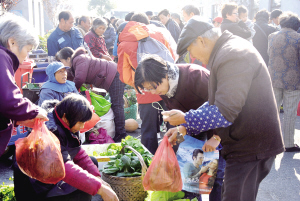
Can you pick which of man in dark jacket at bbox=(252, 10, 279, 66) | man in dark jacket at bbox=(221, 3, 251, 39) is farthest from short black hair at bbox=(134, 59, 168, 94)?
man in dark jacket at bbox=(252, 10, 279, 66)

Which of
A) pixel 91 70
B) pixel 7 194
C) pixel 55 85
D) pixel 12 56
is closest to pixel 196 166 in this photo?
pixel 12 56

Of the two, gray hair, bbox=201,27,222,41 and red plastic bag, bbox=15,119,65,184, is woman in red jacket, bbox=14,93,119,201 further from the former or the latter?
gray hair, bbox=201,27,222,41

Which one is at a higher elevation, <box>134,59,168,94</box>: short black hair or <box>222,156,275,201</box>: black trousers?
<box>134,59,168,94</box>: short black hair

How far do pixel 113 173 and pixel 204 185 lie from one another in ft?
3.25

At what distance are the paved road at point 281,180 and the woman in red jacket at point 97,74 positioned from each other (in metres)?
1.58

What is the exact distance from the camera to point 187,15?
5547 mm

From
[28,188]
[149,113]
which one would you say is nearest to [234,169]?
[28,188]

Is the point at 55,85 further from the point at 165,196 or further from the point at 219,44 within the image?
the point at 219,44

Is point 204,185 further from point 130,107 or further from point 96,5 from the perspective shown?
point 96,5

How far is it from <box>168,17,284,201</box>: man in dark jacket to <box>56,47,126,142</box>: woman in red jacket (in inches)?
111

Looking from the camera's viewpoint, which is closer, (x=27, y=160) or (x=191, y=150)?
(x=27, y=160)

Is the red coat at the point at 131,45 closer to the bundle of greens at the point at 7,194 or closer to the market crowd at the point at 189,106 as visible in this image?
the market crowd at the point at 189,106

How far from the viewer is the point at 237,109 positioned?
1561mm

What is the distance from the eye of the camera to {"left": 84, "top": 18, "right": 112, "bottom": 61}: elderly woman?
5.65 metres
